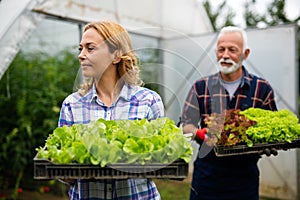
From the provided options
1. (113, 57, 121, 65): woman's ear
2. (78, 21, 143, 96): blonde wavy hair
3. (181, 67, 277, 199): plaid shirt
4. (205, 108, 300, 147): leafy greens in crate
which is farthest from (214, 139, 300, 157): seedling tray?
(113, 57, 121, 65): woman's ear

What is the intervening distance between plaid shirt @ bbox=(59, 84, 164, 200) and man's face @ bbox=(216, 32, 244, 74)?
1280 mm

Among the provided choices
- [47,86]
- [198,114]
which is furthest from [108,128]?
[47,86]

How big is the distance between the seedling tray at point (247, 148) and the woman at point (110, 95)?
73 centimetres

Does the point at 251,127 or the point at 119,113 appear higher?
the point at 119,113

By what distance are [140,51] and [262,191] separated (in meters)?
5.00

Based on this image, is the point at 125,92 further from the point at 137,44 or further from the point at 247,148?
the point at 137,44

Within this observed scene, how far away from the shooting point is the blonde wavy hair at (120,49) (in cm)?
214

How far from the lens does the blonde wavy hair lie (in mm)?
2139

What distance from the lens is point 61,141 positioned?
1.99 m

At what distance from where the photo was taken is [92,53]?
2.10 metres

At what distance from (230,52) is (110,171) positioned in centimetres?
198

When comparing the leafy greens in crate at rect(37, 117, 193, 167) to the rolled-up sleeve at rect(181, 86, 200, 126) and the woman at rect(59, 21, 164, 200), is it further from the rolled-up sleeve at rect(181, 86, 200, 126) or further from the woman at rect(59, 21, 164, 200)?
the rolled-up sleeve at rect(181, 86, 200, 126)

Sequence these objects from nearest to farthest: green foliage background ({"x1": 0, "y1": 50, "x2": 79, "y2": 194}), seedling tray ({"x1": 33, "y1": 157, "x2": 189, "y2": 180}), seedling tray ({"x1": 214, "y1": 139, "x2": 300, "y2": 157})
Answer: seedling tray ({"x1": 33, "y1": 157, "x2": 189, "y2": 180})
seedling tray ({"x1": 214, "y1": 139, "x2": 300, "y2": 157})
green foliage background ({"x1": 0, "y1": 50, "x2": 79, "y2": 194})

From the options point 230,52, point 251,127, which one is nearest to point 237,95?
point 230,52
